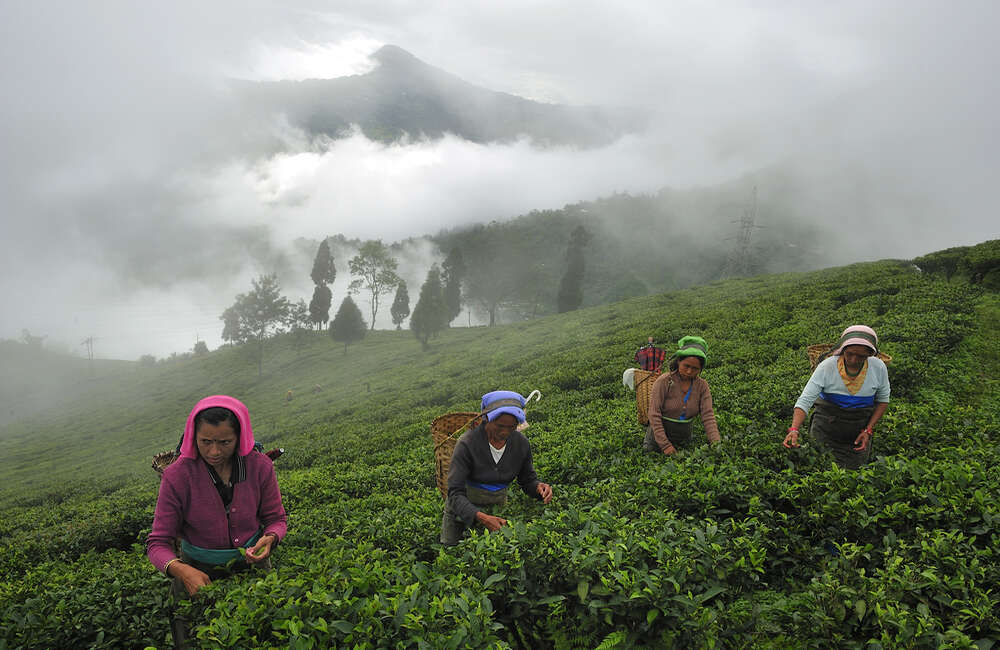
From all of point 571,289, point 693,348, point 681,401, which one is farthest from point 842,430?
point 571,289

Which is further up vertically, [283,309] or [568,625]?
[283,309]

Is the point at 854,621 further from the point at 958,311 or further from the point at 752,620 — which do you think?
the point at 958,311

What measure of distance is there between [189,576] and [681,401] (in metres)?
4.91

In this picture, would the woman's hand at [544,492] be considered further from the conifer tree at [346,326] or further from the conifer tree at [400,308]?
the conifer tree at [400,308]

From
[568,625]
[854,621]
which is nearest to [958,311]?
[854,621]

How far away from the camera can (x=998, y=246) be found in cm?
1655

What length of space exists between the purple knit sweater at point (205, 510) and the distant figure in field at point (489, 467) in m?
1.35

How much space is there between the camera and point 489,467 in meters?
4.21

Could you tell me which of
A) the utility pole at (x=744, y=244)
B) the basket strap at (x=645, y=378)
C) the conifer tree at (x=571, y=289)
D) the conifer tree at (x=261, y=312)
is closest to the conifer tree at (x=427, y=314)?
the conifer tree at (x=571, y=289)

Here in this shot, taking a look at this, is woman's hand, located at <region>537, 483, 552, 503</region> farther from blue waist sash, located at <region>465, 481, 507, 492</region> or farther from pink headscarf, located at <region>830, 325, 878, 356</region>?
pink headscarf, located at <region>830, 325, 878, 356</region>

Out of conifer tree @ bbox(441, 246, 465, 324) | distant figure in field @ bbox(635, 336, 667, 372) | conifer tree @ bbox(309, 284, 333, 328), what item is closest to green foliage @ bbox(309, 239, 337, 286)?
conifer tree @ bbox(309, 284, 333, 328)

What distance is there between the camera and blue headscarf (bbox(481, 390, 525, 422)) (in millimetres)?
3904

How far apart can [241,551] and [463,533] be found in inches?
66.8

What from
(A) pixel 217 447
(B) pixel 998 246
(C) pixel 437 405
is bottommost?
(C) pixel 437 405
